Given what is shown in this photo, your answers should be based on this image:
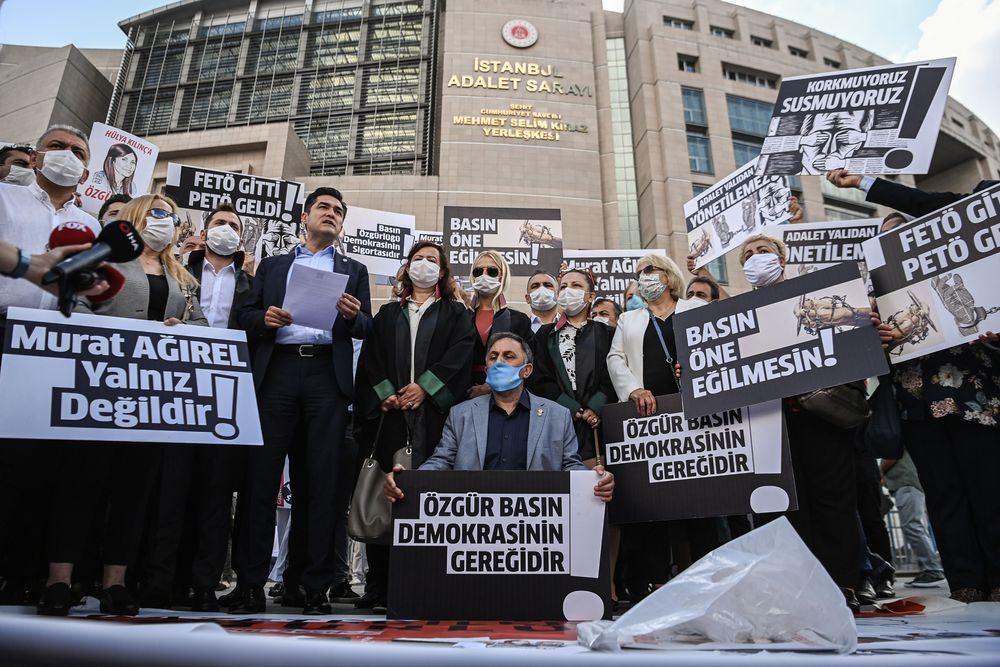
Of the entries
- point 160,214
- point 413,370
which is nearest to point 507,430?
point 413,370

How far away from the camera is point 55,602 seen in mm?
2541

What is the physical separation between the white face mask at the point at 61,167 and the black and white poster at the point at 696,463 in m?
3.16

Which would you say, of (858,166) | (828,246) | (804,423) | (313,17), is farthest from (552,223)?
(313,17)

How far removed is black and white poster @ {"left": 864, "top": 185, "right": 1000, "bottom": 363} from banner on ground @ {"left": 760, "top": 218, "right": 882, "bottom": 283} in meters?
2.72

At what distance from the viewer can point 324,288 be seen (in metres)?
3.44

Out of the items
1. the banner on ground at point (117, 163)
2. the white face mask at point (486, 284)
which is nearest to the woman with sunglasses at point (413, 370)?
the white face mask at point (486, 284)

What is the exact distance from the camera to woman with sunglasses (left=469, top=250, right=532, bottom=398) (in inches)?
164

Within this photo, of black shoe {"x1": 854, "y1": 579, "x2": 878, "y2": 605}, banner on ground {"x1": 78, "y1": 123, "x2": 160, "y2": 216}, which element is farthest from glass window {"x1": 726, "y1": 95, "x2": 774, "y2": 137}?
black shoe {"x1": 854, "y1": 579, "x2": 878, "y2": 605}

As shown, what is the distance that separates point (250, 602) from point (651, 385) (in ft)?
8.48

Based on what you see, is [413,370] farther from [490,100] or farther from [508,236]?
[490,100]

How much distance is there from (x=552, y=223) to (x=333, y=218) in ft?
13.7

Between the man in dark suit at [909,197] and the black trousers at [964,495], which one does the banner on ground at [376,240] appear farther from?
the black trousers at [964,495]

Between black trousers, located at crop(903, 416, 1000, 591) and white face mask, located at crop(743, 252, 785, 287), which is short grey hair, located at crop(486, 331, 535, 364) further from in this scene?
black trousers, located at crop(903, 416, 1000, 591)

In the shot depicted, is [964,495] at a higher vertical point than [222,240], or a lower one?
lower
